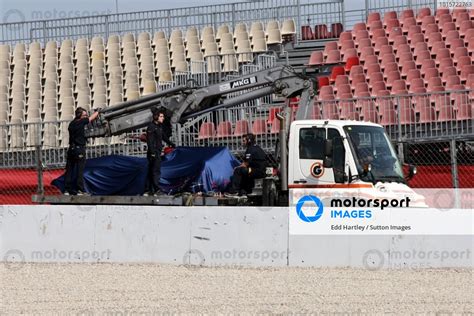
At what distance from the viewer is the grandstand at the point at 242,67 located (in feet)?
74.3

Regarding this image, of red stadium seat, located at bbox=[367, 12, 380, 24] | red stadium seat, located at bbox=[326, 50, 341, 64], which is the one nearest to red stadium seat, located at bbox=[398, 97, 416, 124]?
red stadium seat, located at bbox=[326, 50, 341, 64]

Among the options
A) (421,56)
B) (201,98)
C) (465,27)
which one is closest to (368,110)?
(201,98)

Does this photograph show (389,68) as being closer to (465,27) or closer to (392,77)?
(392,77)

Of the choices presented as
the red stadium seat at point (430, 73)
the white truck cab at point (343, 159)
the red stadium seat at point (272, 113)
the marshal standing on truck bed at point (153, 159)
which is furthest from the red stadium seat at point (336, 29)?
the white truck cab at point (343, 159)

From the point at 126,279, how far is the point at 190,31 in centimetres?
1943

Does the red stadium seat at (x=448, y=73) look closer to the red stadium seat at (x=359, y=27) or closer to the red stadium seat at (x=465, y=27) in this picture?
the red stadium seat at (x=465, y=27)

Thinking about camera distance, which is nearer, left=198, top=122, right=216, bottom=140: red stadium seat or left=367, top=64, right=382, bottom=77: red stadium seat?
left=198, top=122, right=216, bottom=140: red stadium seat

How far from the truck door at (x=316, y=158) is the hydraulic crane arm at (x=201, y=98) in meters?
3.01

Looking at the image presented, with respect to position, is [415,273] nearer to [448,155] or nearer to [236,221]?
[236,221]

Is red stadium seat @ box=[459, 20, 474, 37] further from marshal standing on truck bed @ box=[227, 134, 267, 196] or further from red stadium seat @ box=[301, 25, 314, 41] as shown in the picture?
marshal standing on truck bed @ box=[227, 134, 267, 196]

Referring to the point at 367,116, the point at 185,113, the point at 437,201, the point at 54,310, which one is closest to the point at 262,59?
the point at 367,116

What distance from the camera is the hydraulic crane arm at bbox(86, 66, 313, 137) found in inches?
789

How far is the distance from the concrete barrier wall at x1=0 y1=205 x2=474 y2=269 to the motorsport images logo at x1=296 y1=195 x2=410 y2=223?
1.01 feet

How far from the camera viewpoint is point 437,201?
761 inches
